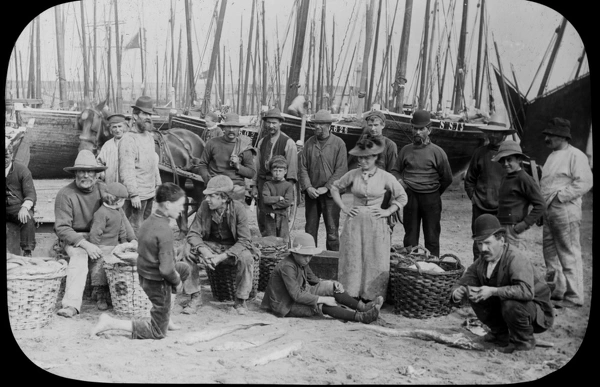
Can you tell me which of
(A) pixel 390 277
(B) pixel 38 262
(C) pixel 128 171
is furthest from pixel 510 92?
(B) pixel 38 262

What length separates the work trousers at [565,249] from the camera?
556 cm

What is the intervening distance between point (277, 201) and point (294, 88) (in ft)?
3.90

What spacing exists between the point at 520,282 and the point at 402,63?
8.16ft

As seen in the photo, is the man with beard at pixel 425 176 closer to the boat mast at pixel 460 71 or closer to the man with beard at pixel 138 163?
the boat mast at pixel 460 71

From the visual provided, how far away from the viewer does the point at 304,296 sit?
19.0 ft

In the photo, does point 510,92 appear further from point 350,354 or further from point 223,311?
point 223,311

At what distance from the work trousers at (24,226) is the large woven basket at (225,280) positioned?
67.0 inches

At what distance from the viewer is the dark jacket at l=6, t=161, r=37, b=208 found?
6.02 meters

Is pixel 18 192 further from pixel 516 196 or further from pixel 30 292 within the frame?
pixel 516 196

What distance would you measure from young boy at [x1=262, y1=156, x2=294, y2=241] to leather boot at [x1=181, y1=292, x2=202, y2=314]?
147cm

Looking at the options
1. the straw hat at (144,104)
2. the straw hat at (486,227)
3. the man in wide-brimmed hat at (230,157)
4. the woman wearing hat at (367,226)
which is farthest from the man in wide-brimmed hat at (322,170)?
the straw hat at (486,227)

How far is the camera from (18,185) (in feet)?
19.9

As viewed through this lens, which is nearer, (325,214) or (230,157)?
(230,157)

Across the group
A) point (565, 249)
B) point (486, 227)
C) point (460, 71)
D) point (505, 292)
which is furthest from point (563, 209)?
point (460, 71)
